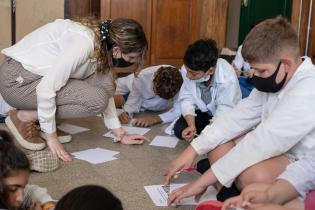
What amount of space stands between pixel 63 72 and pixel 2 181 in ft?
3.45

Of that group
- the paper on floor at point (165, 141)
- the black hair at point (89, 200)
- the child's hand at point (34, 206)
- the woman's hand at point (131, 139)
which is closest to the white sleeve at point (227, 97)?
the paper on floor at point (165, 141)

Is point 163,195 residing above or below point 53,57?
below

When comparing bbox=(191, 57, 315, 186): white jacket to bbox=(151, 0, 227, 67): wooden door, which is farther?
bbox=(151, 0, 227, 67): wooden door

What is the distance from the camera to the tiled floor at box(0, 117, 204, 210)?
5.76 feet

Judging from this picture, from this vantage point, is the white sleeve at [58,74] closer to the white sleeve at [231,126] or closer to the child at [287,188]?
the white sleeve at [231,126]

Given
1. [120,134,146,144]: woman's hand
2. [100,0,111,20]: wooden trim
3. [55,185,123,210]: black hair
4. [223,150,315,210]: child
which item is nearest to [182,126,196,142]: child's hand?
[120,134,146,144]: woman's hand

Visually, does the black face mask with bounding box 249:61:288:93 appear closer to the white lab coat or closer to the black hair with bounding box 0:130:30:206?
the black hair with bounding box 0:130:30:206

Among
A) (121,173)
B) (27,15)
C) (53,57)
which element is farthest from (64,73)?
(27,15)

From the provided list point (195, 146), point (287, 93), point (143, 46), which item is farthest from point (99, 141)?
point (287, 93)

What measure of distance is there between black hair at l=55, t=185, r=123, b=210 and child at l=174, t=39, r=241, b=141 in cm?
163

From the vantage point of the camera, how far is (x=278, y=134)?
1.38 m

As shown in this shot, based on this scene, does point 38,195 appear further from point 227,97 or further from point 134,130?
point 134,130

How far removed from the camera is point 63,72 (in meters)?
2.07

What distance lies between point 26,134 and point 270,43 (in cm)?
144
